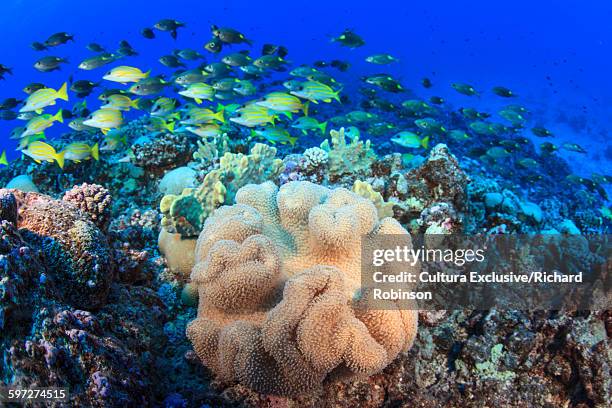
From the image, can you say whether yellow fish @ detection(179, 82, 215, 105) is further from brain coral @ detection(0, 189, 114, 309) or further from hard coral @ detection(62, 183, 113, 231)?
brain coral @ detection(0, 189, 114, 309)

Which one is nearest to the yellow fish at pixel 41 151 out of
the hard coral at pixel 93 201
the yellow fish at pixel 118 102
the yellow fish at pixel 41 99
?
the yellow fish at pixel 41 99

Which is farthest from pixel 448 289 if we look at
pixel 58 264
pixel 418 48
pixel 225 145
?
pixel 418 48

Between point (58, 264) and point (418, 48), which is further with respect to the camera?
point (418, 48)

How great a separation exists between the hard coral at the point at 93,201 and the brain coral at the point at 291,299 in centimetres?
116

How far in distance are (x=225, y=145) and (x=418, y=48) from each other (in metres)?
93.3

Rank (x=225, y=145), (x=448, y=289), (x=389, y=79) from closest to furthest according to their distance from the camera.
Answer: (x=448, y=289) → (x=225, y=145) → (x=389, y=79)

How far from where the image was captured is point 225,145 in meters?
7.63

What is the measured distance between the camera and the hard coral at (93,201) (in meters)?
3.45

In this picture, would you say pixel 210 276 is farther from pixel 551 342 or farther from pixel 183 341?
pixel 551 342

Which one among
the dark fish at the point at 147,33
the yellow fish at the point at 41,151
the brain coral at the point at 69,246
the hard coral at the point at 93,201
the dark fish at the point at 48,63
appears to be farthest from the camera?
the dark fish at the point at 147,33

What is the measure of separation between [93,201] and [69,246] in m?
0.93

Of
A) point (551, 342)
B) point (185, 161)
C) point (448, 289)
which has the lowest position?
point (551, 342)

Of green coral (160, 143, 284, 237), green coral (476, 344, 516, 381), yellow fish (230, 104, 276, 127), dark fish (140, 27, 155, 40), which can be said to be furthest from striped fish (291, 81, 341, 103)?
green coral (476, 344, 516, 381)

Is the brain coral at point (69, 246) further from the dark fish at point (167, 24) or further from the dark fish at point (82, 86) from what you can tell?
the dark fish at point (167, 24)
